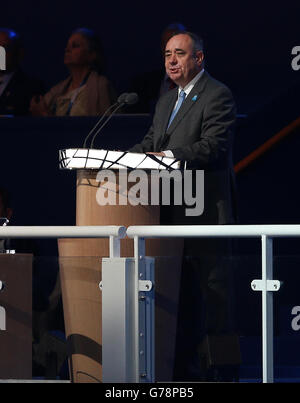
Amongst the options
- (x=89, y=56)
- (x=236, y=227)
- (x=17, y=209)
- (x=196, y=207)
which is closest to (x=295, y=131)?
(x=89, y=56)

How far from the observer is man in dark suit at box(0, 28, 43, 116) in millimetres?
5859

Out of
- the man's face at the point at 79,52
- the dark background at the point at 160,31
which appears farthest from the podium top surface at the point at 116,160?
the dark background at the point at 160,31

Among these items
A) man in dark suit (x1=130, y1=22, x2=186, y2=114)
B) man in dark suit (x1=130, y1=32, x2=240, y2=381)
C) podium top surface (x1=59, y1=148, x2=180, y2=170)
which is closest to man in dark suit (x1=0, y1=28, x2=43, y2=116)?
man in dark suit (x1=130, y1=22, x2=186, y2=114)

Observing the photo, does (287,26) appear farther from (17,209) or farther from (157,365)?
(157,365)

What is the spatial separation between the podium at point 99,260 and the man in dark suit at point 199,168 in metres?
0.04

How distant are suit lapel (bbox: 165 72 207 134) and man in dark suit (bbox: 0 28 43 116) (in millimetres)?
2233

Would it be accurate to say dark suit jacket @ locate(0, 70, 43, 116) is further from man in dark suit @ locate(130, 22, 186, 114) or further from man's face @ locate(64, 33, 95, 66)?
man in dark suit @ locate(130, 22, 186, 114)

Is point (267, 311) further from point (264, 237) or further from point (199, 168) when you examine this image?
point (199, 168)

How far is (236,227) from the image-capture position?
9.46 ft

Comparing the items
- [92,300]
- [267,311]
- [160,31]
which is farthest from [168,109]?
[160,31]

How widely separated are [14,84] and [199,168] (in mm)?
2662

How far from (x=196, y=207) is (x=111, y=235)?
0.54 meters

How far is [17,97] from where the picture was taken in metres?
5.86
